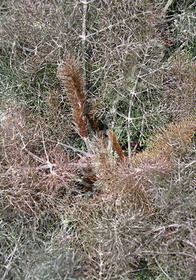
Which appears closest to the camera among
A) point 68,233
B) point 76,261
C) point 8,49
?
point 76,261

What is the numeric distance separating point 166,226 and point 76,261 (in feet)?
0.64

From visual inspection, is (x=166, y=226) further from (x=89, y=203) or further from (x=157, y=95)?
(x=157, y=95)

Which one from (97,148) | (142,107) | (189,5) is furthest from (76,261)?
(189,5)

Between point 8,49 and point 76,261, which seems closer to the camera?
point 76,261

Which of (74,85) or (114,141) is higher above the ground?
(74,85)

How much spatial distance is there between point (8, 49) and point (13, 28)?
2.5 inches

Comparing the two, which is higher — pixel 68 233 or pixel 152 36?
pixel 152 36

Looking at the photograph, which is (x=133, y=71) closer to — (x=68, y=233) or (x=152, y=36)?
(x=152, y=36)

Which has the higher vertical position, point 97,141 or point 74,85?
point 74,85

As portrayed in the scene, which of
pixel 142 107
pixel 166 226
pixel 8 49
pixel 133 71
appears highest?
pixel 8 49

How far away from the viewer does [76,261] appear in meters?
0.58

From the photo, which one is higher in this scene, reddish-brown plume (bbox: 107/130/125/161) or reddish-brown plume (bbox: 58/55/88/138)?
reddish-brown plume (bbox: 58/55/88/138)

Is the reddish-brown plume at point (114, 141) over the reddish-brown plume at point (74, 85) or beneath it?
beneath

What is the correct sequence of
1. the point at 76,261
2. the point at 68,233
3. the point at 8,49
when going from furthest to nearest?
the point at 8,49, the point at 68,233, the point at 76,261
